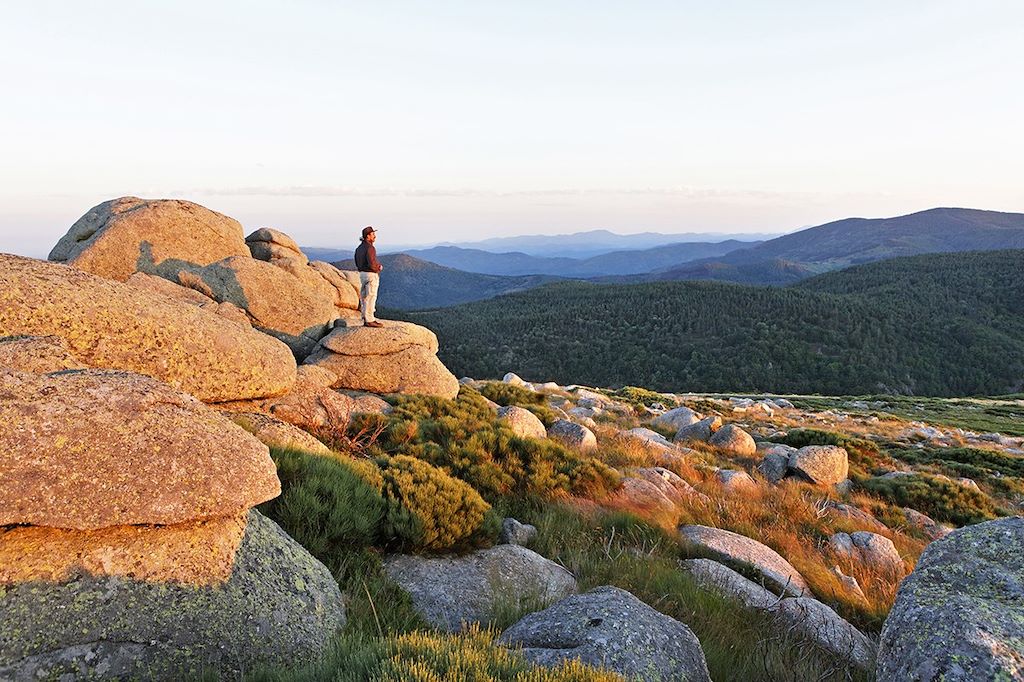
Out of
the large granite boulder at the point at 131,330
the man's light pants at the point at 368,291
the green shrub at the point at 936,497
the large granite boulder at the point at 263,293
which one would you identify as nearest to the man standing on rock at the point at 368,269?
the man's light pants at the point at 368,291

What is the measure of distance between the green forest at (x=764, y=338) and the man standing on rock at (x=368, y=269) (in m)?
47.7

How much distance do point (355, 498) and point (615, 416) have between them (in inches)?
692

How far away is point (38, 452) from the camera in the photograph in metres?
3.56

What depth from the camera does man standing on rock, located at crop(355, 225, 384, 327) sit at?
48.9 feet

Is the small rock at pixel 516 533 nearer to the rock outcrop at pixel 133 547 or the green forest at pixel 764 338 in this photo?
the rock outcrop at pixel 133 547

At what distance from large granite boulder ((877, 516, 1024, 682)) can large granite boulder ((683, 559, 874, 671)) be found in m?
1.17

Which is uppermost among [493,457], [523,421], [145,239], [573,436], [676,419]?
[145,239]

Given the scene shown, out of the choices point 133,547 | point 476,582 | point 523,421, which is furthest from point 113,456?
point 523,421

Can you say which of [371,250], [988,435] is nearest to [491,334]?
[988,435]

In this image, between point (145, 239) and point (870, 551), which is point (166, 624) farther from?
point (145, 239)

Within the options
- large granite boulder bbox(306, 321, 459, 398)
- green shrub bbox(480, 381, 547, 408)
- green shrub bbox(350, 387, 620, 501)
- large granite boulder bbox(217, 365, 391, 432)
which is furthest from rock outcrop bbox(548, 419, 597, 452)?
large granite boulder bbox(217, 365, 391, 432)

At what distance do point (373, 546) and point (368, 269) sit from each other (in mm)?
11112

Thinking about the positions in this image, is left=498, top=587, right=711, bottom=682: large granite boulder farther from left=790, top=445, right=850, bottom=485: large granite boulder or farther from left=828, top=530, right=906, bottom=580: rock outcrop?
left=790, top=445, right=850, bottom=485: large granite boulder

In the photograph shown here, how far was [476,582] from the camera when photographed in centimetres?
564
